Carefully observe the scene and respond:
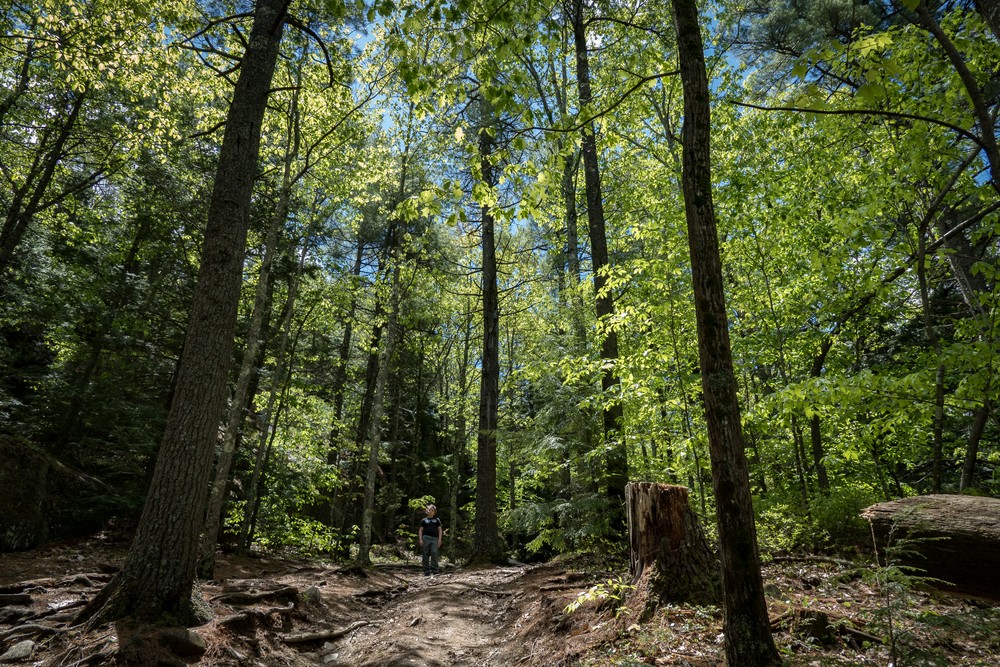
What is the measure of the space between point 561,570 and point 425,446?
18142mm

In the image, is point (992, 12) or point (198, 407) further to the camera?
point (198, 407)

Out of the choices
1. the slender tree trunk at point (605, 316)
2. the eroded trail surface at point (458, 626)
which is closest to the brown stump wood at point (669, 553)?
the eroded trail surface at point (458, 626)

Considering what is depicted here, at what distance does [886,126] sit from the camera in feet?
23.3

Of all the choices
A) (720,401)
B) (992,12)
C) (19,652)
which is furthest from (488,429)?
(992,12)

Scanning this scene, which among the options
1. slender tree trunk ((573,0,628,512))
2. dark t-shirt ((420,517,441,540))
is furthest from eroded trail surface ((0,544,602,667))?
dark t-shirt ((420,517,441,540))

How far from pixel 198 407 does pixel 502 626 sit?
475 cm

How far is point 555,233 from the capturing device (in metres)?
17.6

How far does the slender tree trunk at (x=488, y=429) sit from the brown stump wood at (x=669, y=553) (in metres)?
6.75

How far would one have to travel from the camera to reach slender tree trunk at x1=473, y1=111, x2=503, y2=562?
13.1m

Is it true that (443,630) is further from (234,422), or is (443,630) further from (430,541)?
(430,541)

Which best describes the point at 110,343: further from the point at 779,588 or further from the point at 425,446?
the point at 425,446

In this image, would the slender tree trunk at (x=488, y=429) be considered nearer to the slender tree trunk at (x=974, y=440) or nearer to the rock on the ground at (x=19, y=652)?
the slender tree trunk at (x=974, y=440)

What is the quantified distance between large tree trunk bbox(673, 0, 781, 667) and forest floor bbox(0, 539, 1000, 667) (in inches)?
15.9

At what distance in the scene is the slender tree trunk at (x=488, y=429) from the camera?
43.0 feet
